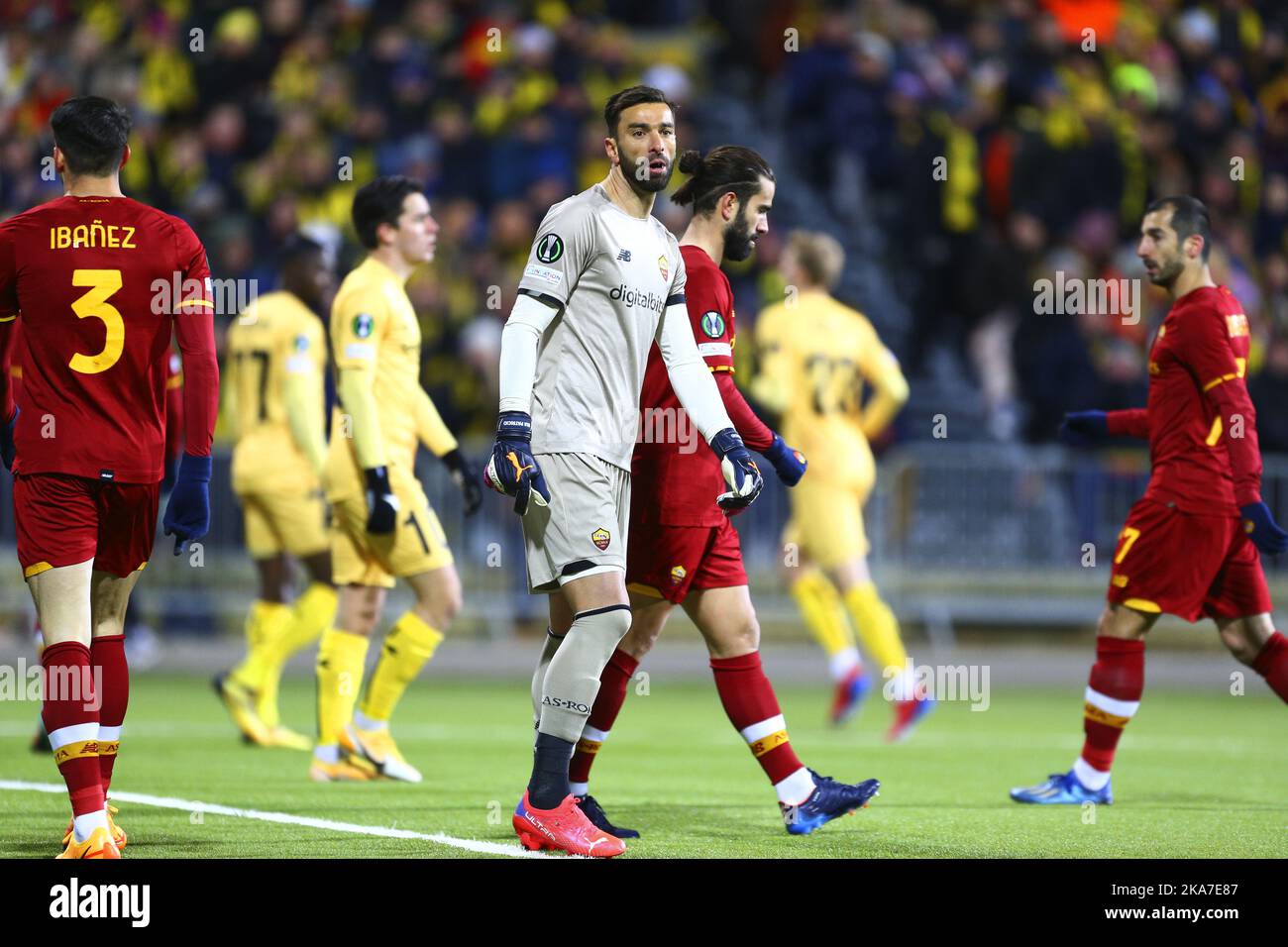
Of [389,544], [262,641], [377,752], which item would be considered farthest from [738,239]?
[262,641]

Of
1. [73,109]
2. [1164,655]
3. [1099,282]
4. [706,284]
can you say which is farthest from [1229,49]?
[73,109]

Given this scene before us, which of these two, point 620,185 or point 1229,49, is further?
point 1229,49

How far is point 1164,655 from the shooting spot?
17.2 m

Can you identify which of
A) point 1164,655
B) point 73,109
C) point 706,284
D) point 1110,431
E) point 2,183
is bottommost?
point 1164,655

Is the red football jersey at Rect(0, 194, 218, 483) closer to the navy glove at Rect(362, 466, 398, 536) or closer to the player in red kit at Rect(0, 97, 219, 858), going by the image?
the player in red kit at Rect(0, 97, 219, 858)

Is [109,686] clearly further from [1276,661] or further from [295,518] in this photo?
[1276,661]

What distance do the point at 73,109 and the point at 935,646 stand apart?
38.4 feet

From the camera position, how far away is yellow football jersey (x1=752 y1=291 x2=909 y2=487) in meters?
12.6

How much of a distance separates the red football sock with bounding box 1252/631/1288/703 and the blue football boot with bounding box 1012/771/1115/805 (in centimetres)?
86

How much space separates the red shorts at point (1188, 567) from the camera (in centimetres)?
835

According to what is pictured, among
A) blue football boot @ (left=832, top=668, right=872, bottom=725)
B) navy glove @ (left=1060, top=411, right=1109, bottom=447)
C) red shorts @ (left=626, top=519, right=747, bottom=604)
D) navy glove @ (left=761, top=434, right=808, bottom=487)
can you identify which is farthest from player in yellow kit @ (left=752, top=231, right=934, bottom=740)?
navy glove @ (left=761, top=434, right=808, bottom=487)

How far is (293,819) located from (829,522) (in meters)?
5.59

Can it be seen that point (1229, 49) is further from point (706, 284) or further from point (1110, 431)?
point (706, 284)

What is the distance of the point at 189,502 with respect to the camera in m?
6.45
